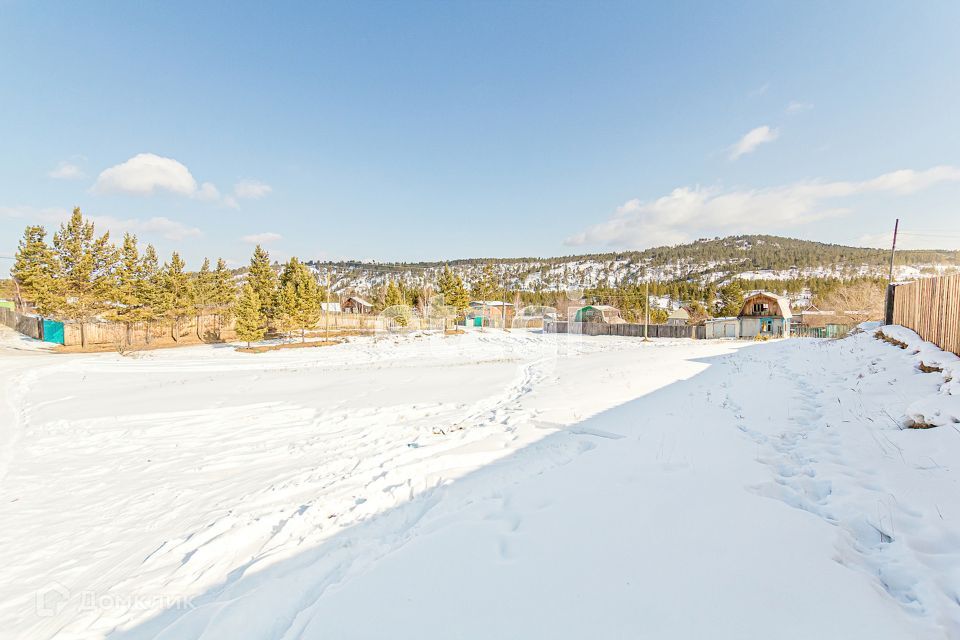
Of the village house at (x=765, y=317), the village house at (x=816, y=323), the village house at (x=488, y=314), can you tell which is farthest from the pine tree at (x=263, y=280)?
the village house at (x=816, y=323)

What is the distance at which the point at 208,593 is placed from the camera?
9.16ft

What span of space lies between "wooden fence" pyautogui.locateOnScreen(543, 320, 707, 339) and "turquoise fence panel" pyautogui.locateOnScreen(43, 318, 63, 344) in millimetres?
42060

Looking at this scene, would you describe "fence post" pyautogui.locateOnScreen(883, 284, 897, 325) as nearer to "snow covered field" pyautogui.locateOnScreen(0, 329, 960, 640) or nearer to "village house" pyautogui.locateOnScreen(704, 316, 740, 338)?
"snow covered field" pyautogui.locateOnScreen(0, 329, 960, 640)

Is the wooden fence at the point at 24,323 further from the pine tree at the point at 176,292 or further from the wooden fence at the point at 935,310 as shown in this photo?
the wooden fence at the point at 935,310

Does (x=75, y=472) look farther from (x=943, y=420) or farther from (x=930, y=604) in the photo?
(x=943, y=420)

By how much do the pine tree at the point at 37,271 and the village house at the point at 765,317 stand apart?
200 feet

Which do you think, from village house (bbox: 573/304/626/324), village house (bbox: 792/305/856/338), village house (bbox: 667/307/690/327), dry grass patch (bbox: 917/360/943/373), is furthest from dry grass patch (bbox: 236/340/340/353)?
village house (bbox: 667/307/690/327)

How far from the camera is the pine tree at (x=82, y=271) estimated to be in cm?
2525

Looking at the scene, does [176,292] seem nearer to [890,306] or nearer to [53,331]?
[53,331]

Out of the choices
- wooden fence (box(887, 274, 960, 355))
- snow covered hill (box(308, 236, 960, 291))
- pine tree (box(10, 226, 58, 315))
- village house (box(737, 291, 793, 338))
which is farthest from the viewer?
snow covered hill (box(308, 236, 960, 291))

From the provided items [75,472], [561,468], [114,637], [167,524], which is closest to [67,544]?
[167,524]

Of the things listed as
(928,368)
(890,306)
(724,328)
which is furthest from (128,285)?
(724,328)

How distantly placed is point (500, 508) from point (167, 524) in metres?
3.63

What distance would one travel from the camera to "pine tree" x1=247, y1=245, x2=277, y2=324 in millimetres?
28703
